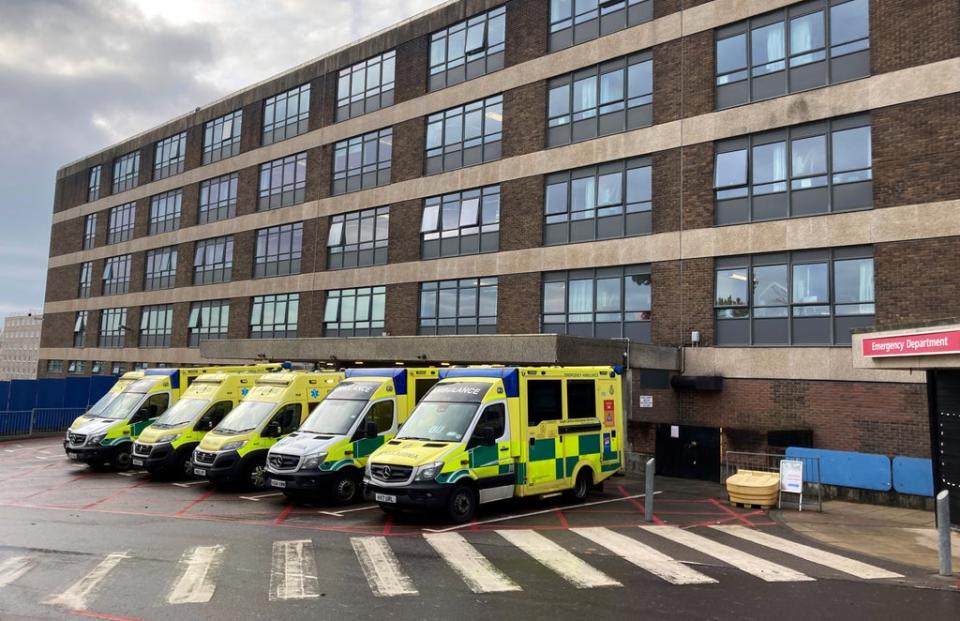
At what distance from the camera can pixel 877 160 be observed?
59.2ft

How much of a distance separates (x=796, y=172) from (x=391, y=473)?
14.1 meters

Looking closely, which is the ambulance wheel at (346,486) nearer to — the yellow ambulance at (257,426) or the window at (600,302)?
the yellow ambulance at (257,426)

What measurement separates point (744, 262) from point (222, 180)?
2879 centimetres

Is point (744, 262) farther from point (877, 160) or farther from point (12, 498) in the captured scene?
point (12, 498)

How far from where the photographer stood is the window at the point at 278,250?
33469 mm

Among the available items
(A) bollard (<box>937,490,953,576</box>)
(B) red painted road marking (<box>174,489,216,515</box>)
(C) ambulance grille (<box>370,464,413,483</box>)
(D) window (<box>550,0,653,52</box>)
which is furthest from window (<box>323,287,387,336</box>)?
(A) bollard (<box>937,490,953,576</box>)

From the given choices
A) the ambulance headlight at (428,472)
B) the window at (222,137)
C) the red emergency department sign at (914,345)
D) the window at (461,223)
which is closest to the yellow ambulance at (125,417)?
the window at (461,223)

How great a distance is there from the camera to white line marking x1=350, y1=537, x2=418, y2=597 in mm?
8602

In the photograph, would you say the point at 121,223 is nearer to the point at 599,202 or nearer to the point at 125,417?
the point at 125,417

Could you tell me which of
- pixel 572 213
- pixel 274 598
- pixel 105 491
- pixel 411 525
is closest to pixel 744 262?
pixel 572 213

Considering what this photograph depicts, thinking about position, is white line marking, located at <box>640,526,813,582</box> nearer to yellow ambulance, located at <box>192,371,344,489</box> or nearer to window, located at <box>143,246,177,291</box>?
yellow ambulance, located at <box>192,371,344,489</box>

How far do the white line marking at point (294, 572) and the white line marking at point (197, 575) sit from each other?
0.75 m

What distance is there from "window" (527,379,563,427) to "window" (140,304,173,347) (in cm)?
3109

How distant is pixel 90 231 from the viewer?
1877 inches
